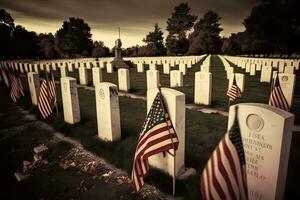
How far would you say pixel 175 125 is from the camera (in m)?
4.21

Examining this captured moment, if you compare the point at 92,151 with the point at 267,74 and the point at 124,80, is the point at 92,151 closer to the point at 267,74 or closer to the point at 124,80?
the point at 124,80

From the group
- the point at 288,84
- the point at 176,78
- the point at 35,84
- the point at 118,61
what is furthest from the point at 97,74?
the point at 118,61

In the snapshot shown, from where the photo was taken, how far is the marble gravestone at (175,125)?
4.14 m

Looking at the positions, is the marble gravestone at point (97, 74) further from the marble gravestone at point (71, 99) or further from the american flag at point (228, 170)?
the american flag at point (228, 170)

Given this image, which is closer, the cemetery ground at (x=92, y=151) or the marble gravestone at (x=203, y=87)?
the cemetery ground at (x=92, y=151)

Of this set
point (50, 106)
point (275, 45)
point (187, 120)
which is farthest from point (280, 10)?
point (50, 106)

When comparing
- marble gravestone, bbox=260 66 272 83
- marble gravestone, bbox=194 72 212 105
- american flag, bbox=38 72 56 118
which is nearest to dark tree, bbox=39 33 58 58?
marble gravestone, bbox=260 66 272 83

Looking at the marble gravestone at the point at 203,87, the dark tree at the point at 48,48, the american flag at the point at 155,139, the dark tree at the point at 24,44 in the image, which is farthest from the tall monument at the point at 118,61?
the dark tree at the point at 48,48

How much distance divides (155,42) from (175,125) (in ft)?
256

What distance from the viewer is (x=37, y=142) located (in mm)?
6711

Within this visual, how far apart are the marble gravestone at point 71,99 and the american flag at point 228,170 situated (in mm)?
6261

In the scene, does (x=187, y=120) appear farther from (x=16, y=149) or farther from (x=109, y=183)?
(x=16, y=149)

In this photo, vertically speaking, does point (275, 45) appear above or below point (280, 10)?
below

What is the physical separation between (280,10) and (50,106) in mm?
47782
